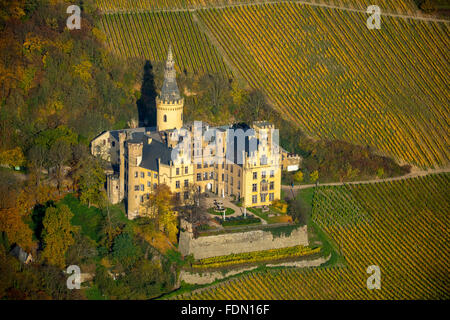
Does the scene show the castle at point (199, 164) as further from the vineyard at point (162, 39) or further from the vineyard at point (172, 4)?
the vineyard at point (172, 4)

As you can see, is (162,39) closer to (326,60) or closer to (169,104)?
(326,60)

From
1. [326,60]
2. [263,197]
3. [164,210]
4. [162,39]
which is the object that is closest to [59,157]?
[164,210]

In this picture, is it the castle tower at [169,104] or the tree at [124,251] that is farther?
the castle tower at [169,104]

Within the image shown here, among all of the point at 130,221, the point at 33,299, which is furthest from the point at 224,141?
the point at 33,299

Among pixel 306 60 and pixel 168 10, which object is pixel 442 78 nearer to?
pixel 306 60

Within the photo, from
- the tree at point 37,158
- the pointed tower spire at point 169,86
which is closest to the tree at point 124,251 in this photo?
the tree at point 37,158

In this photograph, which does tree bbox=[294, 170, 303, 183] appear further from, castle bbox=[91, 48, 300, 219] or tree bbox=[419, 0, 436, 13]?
tree bbox=[419, 0, 436, 13]
